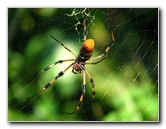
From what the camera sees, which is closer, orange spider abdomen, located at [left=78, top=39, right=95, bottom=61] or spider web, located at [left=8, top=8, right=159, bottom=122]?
orange spider abdomen, located at [left=78, top=39, right=95, bottom=61]

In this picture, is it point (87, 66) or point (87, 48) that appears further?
point (87, 66)

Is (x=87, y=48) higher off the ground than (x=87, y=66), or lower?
higher

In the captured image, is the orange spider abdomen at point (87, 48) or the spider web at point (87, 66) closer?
the orange spider abdomen at point (87, 48)

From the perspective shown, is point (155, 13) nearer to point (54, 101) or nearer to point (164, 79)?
point (164, 79)

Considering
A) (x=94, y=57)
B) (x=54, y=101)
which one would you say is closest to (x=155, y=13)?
(x=94, y=57)

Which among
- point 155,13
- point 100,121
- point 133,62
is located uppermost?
point 155,13

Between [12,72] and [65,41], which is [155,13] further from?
[12,72]

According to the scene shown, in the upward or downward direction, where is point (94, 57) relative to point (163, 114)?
upward
